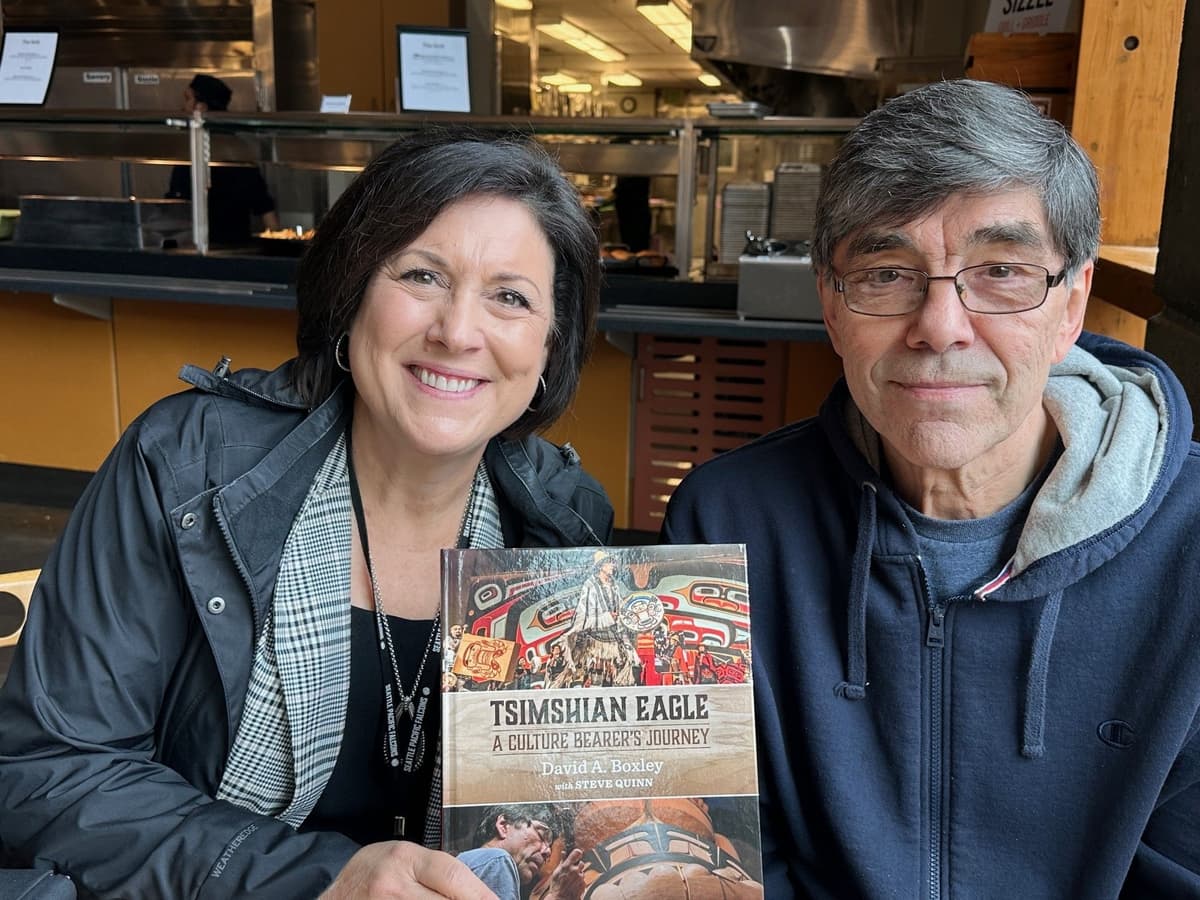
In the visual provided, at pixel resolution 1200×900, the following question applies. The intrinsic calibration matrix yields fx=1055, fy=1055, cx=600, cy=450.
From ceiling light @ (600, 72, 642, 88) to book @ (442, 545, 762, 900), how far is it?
16.6 metres

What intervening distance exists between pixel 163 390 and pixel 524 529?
11.9 feet

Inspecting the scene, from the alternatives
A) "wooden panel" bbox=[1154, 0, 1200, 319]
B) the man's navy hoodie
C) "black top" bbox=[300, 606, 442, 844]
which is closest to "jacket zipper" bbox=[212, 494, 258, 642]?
"black top" bbox=[300, 606, 442, 844]

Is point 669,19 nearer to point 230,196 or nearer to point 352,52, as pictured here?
point 352,52

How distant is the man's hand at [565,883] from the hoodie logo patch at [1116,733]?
58 centimetres

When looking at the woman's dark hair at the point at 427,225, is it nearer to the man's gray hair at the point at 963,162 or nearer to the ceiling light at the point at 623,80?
the man's gray hair at the point at 963,162

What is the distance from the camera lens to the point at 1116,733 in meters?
1.13

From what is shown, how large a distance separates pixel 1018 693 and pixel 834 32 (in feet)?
21.6

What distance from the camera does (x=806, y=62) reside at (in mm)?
6973

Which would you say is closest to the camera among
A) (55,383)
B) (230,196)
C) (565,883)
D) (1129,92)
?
(565,883)

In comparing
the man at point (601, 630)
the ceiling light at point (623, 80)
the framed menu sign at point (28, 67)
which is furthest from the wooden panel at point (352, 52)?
the ceiling light at point (623, 80)

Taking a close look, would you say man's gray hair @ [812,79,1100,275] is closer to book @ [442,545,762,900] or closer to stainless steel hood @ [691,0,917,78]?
book @ [442,545,762,900]

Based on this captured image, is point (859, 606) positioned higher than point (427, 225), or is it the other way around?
point (427, 225)

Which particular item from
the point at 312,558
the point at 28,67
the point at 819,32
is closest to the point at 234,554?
the point at 312,558

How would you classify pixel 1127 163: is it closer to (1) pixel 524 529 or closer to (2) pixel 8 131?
(1) pixel 524 529
